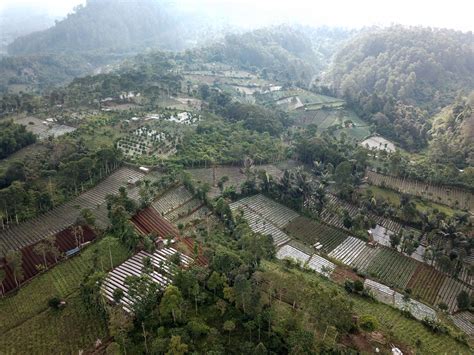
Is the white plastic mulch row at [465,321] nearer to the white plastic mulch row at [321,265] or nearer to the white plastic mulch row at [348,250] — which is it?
the white plastic mulch row at [348,250]

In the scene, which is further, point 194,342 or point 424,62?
point 424,62

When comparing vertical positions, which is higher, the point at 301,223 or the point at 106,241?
the point at 106,241

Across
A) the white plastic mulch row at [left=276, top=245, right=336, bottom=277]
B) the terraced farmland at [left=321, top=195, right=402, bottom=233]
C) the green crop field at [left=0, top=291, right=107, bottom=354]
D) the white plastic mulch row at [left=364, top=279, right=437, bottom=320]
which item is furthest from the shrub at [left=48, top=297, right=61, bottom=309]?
the terraced farmland at [left=321, top=195, right=402, bottom=233]

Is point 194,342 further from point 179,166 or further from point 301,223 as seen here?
point 179,166

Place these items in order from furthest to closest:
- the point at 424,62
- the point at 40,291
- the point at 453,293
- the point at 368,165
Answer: the point at 424,62
the point at 368,165
the point at 453,293
the point at 40,291

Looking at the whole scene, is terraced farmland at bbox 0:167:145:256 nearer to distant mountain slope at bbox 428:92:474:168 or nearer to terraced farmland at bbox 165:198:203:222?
terraced farmland at bbox 165:198:203:222

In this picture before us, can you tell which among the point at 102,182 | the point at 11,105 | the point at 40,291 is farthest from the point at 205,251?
the point at 11,105

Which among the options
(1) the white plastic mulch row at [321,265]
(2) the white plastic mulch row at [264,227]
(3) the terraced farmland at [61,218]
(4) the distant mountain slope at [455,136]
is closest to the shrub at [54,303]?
(3) the terraced farmland at [61,218]

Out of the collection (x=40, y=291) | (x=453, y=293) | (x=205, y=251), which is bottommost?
(x=453, y=293)
